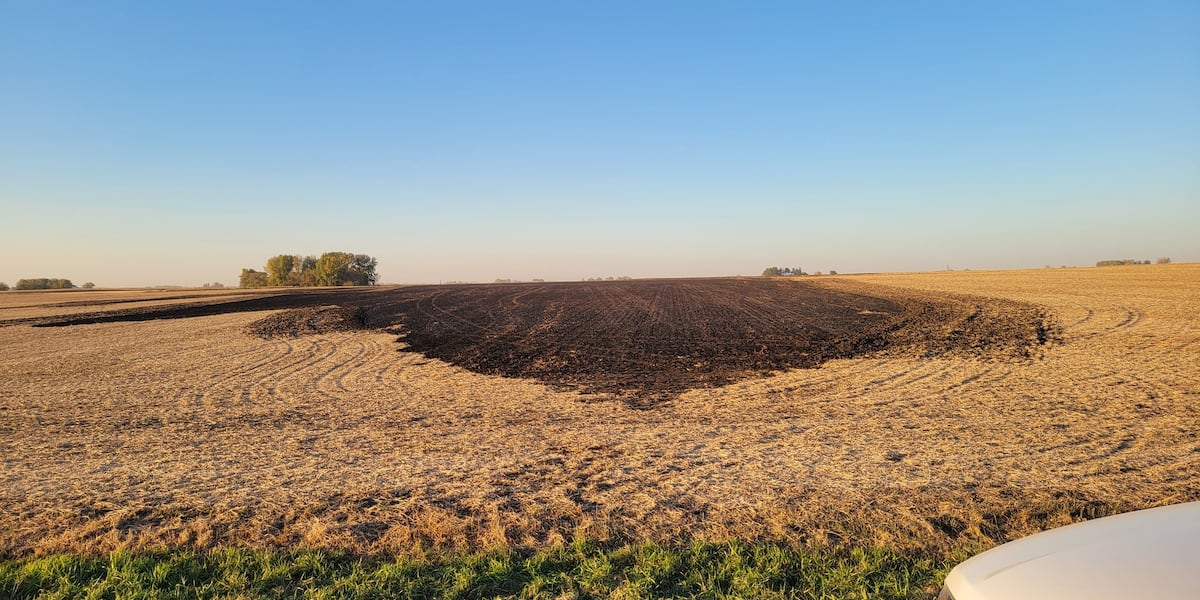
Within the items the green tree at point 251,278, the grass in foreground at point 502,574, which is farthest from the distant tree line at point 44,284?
the grass in foreground at point 502,574

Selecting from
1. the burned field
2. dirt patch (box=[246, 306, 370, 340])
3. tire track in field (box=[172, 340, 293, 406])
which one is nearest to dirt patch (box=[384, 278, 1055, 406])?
the burned field

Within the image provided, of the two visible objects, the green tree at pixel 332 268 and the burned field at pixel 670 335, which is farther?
the green tree at pixel 332 268

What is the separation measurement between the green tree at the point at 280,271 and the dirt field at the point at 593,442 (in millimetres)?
109315

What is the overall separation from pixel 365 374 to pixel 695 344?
9.55 meters

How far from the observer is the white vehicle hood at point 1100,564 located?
2.16 meters

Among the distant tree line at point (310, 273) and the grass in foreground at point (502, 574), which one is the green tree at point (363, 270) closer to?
→ the distant tree line at point (310, 273)

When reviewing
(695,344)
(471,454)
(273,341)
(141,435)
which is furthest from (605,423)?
(273,341)

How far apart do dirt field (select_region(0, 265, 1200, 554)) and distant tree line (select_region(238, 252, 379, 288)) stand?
341 ft

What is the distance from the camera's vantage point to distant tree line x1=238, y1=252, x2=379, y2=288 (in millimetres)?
114938

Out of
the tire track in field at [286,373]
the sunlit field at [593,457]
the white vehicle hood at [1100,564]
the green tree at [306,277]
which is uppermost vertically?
the green tree at [306,277]

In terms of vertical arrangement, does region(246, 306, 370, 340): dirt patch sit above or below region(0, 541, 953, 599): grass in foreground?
above

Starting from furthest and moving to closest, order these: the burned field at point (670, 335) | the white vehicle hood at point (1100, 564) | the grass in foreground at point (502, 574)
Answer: the burned field at point (670, 335) → the grass in foreground at point (502, 574) → the white vehicle hood at point (1100, 564)

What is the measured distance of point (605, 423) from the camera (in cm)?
916

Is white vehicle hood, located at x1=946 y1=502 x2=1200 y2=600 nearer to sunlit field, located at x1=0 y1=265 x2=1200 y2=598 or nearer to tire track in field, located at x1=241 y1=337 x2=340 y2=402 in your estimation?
sunlit field, located at x1=0 y1=265 x2=1200 y2=598
